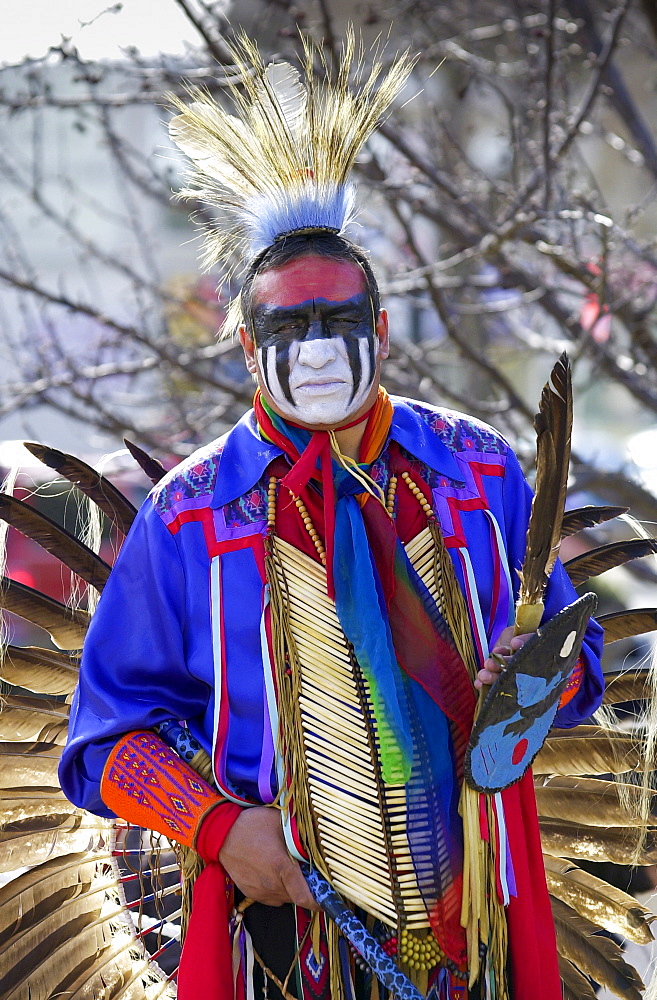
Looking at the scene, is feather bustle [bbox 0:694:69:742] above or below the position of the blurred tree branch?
below

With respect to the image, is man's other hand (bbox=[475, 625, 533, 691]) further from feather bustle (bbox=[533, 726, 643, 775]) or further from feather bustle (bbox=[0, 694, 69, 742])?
feather bustle (bbox=[0, 694, 69, 742])

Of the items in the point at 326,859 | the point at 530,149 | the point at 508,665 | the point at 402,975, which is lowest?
the point at 402,975

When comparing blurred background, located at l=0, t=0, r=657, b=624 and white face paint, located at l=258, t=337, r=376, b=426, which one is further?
blurred background, located at l=0, t=0, r=657, b=624

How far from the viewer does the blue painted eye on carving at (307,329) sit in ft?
6.51

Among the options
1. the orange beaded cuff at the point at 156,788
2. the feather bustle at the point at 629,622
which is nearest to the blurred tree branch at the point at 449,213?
the feather bustle at the point at 629,622

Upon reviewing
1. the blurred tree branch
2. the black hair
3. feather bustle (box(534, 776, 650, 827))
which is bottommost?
feather bustle (box(534, 776, 650, 827))

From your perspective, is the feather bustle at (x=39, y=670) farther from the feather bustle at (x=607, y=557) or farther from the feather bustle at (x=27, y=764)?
the feather bustle at (x=607, y=557)

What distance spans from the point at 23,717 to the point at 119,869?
0.44 metres

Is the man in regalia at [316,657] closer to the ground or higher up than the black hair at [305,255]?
closer to the ground

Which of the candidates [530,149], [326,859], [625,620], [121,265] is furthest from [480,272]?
[326,859]

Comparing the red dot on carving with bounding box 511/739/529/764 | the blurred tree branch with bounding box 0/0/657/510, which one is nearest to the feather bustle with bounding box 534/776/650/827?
the red dot on carving with bounding box 511/739/529/764

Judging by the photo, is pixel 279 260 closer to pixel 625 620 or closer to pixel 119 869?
pixel 625 620

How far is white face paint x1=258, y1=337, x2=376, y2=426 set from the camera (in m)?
1.96

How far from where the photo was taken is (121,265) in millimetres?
4855
